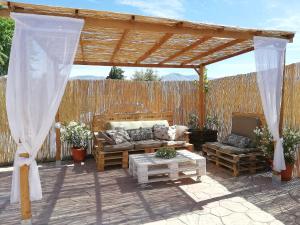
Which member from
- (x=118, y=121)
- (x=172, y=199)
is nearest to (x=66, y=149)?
(x=118, y=121)

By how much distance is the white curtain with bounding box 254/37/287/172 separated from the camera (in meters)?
4.22

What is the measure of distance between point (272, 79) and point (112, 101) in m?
3.96

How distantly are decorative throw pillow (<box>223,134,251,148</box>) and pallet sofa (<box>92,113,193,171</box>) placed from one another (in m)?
0.88

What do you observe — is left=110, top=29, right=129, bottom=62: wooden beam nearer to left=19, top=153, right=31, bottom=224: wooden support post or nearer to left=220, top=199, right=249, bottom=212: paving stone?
left=19, top=153, right=31, bottom=224: wooden support post

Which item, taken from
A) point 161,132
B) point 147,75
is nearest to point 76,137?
point 161,132

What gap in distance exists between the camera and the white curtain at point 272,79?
4.22 metres

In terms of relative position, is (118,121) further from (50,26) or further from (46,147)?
(50,26)

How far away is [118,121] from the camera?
6516mm

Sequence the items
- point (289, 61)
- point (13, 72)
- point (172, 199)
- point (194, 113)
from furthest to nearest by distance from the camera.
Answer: point (194, 113)
point (289, 61)
point (172, 199)
point (13, 72)

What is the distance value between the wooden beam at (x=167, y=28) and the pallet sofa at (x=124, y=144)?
2737mm

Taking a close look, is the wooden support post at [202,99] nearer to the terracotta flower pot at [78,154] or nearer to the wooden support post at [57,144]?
the terracotta flower pot at [78,154]

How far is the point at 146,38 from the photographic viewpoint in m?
4.44

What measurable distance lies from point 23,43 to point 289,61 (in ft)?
14.3

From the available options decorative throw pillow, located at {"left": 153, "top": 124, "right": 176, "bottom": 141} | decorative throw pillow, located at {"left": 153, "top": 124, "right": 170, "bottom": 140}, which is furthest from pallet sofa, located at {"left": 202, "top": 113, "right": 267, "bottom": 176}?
decorative throw pillow, located at {"left": 153, "top": 124, "right": 170, "bottom": 140}
